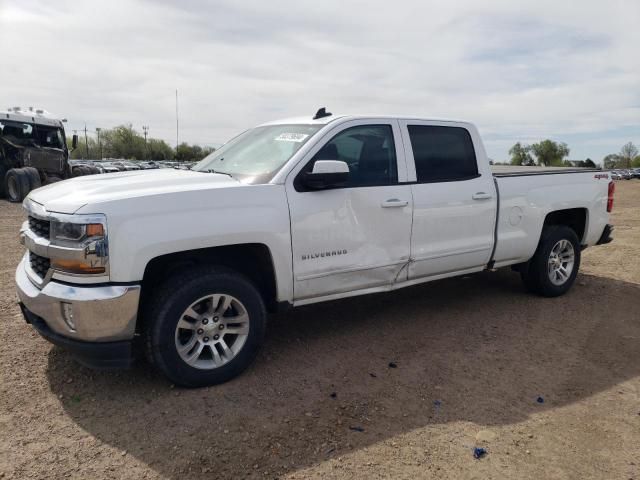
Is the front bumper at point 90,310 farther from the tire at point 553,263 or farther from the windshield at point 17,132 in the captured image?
the windshield at point 17,132

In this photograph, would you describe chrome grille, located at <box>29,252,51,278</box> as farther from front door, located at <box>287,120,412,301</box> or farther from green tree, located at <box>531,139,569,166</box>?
green tree, located at <box>531,139,569,166</box>

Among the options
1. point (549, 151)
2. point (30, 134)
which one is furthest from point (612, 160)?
point (30, 134)

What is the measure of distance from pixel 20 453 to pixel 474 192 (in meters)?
4.09

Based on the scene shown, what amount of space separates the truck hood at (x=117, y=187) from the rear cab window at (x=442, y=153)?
1748 millimetres

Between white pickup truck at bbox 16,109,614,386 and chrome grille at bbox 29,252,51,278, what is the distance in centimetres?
2

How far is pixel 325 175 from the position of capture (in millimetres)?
3760

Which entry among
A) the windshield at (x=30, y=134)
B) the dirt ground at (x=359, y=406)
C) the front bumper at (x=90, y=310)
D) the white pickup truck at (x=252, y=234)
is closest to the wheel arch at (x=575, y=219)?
the white pickup truck at (x=252, y=234)

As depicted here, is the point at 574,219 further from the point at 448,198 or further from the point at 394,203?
the point at 394,203

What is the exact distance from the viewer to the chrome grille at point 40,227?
3402mm

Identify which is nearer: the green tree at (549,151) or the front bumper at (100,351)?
the front bumper at (100,351)

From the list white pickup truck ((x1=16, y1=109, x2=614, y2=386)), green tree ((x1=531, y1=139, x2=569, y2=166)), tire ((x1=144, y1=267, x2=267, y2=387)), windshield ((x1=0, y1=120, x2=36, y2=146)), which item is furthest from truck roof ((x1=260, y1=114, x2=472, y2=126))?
green tree ((x1=531, y1=139, x2=569, y2=166))

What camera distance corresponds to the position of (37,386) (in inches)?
142

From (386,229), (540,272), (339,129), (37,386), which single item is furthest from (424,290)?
(37,386)

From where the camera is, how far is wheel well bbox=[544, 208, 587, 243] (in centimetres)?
605
